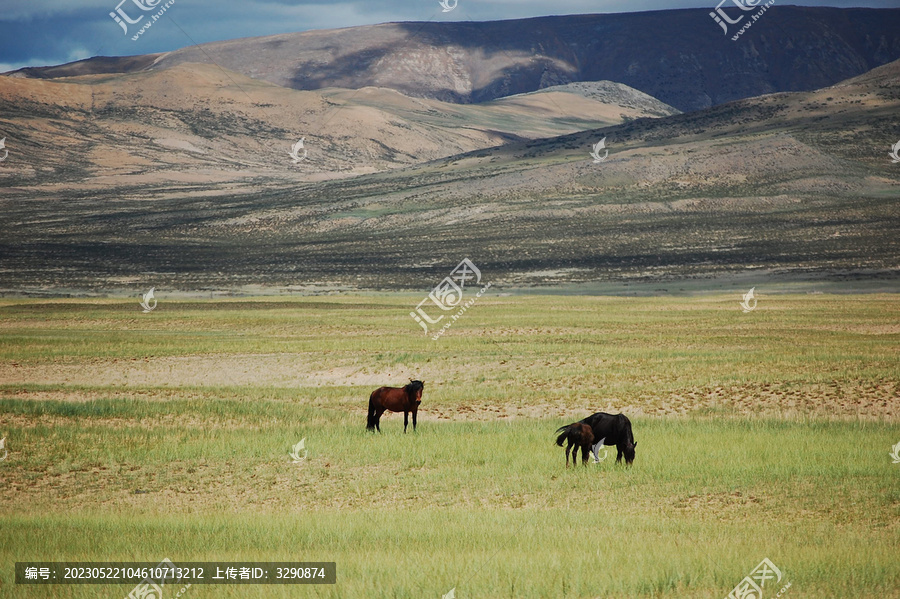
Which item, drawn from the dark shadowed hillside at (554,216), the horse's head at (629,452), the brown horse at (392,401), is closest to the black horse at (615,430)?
the horse's head at (629,452)

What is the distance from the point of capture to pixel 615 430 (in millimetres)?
15039

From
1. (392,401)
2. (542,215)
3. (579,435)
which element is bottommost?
(579,435)

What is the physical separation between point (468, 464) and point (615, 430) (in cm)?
270

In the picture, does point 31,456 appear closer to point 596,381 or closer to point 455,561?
point 455,561

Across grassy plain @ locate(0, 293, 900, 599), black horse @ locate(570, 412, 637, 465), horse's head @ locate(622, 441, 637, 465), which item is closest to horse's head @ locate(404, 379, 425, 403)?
grassy plain @ locate(0, 293, 900, 599)

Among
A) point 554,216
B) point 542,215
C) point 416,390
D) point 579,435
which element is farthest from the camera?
point 542,215

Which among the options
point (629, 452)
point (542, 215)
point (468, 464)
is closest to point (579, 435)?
point (629, 452)

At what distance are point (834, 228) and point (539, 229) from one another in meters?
32.7

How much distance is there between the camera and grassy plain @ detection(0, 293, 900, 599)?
9570 mm

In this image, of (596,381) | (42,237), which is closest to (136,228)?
(42,237)

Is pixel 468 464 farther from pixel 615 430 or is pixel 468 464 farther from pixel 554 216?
pixel 554 216

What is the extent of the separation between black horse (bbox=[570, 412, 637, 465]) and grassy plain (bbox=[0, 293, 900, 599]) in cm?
40

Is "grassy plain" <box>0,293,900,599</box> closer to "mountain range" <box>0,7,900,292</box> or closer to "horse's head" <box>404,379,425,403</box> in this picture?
"horse's head" <box>404,379,425,403</box>

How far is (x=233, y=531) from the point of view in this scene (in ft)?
37.0
